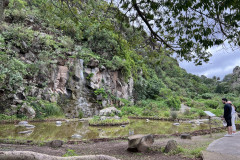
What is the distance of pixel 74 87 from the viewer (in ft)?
60.3

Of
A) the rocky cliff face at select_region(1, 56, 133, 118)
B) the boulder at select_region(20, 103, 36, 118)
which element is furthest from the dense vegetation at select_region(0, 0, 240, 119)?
the boulder at select_region(20, 103, 36, 118)

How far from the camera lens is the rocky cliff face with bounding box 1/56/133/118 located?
1579cm

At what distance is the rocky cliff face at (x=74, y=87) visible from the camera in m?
15.8

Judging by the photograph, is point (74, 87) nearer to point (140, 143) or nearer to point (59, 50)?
point (59, 50)

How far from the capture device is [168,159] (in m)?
4.56

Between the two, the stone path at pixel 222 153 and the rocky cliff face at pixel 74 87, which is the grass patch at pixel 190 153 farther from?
the rocky cliff face at pixel 74 87

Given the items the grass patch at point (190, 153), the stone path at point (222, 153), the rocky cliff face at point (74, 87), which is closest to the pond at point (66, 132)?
the rocky cliff face at point (74, 87)

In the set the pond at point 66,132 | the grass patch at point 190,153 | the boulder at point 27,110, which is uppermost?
the boulder at point 27,110

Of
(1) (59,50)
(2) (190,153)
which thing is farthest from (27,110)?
(2) (190,153)

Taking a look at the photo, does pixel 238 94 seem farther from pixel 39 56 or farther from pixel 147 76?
pixel 39 56

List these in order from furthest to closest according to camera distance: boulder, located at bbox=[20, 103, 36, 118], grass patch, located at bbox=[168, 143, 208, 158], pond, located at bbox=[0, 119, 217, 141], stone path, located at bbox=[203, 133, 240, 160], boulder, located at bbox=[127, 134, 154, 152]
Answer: boulder, located at bbox=[20, 103, 36, 118], pond, located at bbox=[0, 119, 217, 141], boulder, located at bbox=[127, 134, 154, 152], grass patch, located at bbox=[168, 143, 208, 158], stone path, located at bbox=[203, 133, 240, 160]

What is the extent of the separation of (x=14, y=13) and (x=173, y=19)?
1865 cm

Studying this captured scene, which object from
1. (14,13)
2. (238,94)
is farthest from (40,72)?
(238,94)

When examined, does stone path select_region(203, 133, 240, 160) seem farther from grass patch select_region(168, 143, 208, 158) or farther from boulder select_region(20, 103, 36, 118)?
boulder select_region(20, 103, 36, 118)
